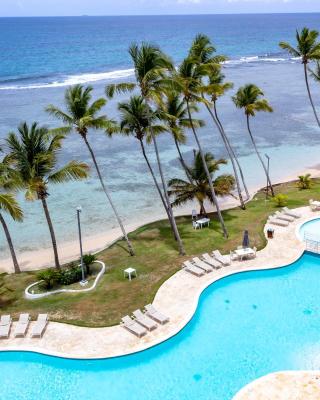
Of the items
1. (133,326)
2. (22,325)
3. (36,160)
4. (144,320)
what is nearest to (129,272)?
(144,320)

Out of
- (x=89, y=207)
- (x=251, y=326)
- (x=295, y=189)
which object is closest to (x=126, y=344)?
(x=251, y=326)

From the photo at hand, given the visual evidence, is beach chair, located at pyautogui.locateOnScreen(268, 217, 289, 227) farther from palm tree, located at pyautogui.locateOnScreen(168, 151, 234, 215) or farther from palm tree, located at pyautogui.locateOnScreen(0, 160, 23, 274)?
palm tree, located at pyautogui.locateOnScreen(0, 160, 23, 274)

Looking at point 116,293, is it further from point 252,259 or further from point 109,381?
point 252,259

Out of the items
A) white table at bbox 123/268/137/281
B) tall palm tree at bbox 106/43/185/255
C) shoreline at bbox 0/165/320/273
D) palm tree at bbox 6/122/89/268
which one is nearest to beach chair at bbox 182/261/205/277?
white table at bbox 123/268/137/281

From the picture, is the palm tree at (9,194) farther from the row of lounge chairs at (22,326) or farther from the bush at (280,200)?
the bush at (280,200)

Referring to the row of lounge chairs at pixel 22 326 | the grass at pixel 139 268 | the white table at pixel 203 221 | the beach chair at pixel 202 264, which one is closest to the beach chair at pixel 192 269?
the beach chair at pixel 202 264

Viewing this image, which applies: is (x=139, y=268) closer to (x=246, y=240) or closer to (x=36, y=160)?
(x=246, y=240)
